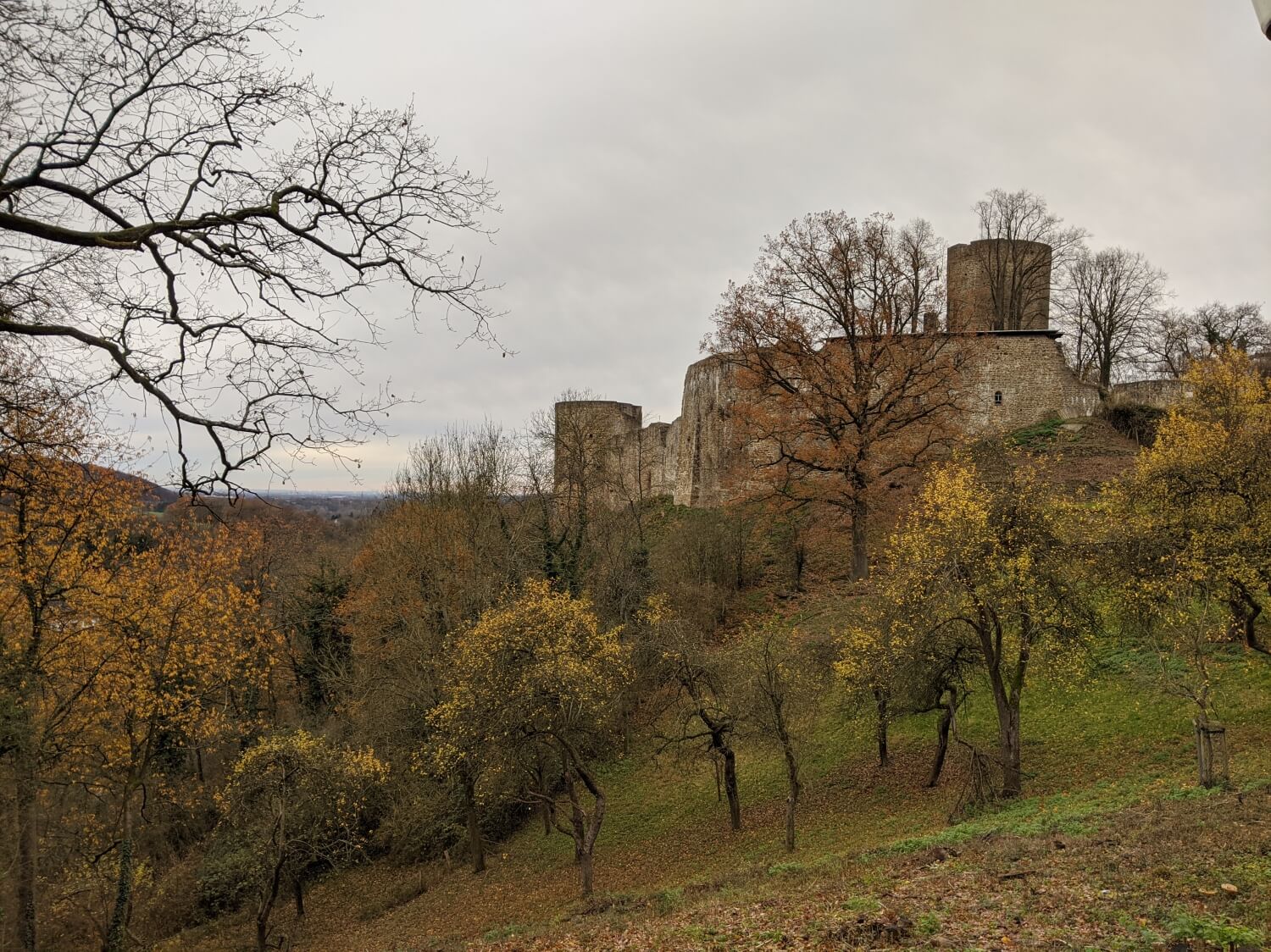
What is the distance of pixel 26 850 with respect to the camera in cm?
1271

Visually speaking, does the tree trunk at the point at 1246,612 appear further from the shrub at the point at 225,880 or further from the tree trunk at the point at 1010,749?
the shrub at the point at 225,880

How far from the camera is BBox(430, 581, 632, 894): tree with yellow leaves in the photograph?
524 inches

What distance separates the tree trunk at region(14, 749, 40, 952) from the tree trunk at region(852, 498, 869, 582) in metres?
20.7

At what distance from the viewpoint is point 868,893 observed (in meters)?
7.77

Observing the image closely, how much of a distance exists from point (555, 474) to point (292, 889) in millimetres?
17843

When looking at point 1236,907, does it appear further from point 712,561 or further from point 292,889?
point 712,561

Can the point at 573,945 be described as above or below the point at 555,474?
below

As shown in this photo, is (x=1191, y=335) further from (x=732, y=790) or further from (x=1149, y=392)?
(x=732, y=790)

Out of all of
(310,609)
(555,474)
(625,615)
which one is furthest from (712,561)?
(310,609)

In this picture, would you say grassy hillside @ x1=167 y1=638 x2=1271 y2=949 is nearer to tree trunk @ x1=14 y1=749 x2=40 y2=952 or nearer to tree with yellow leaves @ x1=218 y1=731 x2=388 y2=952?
tree with yellow leaves @ x1=218 y1=731 x2=388 y2=952

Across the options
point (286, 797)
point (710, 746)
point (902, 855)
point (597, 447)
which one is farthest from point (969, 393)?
point (286, 797)

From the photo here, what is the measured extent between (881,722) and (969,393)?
1880 centimetres

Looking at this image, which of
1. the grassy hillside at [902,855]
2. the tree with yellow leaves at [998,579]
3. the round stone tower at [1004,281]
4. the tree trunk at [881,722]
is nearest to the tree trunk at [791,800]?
the grassy hillside at [902,855]

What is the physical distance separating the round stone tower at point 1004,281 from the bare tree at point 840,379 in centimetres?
1442
